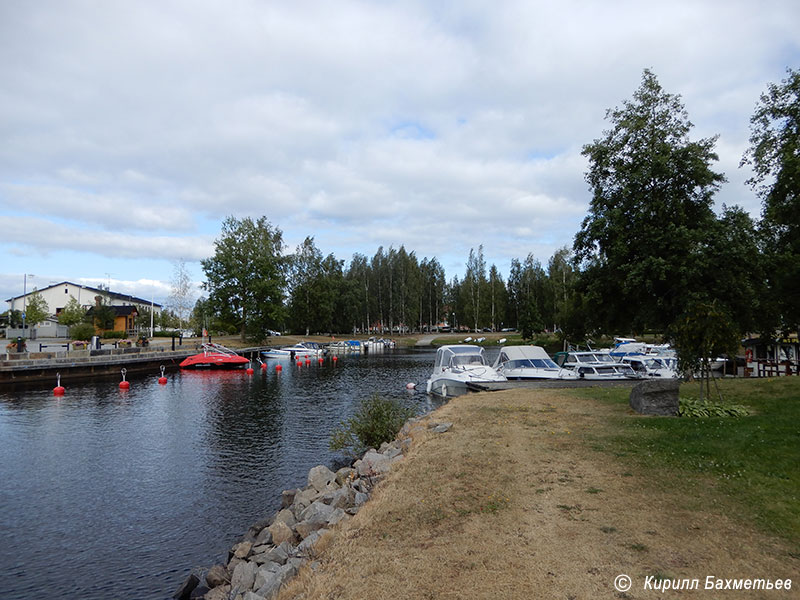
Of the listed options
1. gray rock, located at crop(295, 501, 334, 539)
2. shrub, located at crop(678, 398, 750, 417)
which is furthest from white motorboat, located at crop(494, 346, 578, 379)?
gray rock, located at crop(295, 501, 334, 539)

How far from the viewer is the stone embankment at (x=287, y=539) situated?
7742 mm

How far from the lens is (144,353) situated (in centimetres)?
5484

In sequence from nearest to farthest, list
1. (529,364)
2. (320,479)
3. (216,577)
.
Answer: (216,577) → (320,479) → (529,364)

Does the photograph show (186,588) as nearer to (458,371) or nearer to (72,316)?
(458,371)

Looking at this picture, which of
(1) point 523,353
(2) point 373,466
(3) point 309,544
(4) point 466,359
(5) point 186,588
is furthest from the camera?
(1) point 523,353

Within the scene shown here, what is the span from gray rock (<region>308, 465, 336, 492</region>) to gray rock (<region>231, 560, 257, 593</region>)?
348 cm

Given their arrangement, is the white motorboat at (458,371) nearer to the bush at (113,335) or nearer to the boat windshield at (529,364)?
the boat windshield at (529,364)

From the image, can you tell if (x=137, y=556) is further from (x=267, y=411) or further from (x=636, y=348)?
(x=636, y=348)

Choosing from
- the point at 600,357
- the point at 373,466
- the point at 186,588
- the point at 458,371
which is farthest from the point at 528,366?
the point at 186,588

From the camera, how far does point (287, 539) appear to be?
953cm

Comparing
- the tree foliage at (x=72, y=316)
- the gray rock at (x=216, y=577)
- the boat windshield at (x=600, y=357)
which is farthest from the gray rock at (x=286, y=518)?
the tree foliage at (x=72, y=316)

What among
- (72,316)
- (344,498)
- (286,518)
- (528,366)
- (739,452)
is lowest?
(286,518)

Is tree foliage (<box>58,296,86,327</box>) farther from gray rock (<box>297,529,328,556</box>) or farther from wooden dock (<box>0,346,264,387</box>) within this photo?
gray rock (<box>297,529,328,556</box>)

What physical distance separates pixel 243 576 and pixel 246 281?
254ft
